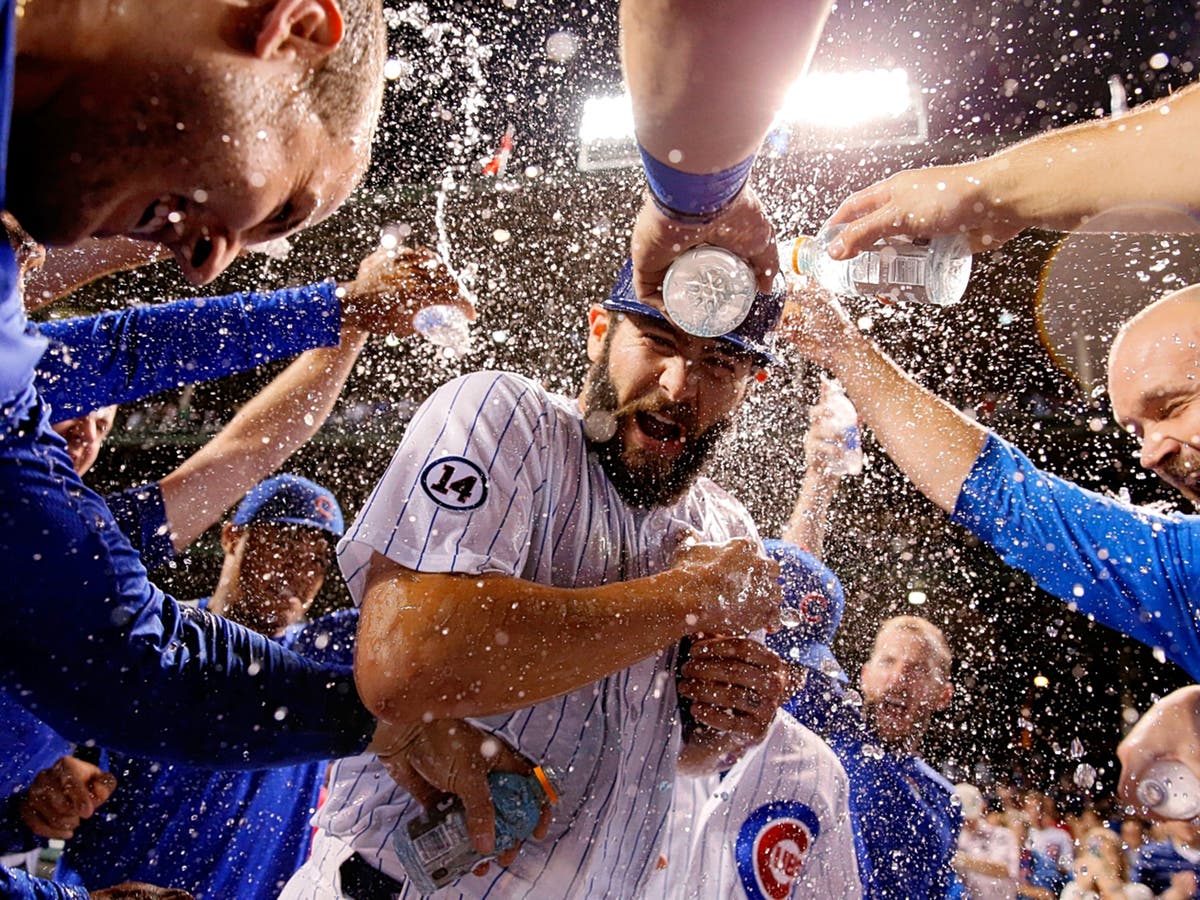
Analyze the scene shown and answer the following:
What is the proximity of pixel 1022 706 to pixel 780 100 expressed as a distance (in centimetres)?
1128

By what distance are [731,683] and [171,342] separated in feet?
6.30

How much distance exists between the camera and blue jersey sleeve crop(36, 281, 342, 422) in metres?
2.22

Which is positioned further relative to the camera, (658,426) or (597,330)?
(597,330)

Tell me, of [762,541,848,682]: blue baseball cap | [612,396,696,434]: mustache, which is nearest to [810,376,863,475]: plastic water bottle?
[762,541,848,682]: blue baseball cap

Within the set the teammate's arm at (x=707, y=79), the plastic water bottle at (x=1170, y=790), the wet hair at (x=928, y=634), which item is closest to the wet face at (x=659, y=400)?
the teammate's arm at (x=707, y=79)

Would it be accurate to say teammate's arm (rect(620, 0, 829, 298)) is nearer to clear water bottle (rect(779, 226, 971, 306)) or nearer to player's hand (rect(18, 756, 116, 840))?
clear water bottle (rect(779, 226, 971, 306))

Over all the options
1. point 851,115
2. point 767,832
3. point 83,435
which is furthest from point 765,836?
point 851,115

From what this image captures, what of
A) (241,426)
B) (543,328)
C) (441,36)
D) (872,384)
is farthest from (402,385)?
(872,384)

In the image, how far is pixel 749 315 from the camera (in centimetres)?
204

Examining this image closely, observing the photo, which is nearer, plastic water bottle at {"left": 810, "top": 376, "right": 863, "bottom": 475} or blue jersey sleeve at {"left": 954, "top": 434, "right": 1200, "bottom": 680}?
blue jersey sleeve at {"left": 954, "top": 434, "right": 1200, "bottom": 680}

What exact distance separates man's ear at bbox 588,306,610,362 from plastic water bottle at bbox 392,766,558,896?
1.14m

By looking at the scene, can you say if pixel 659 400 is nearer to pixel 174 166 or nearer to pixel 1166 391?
pixel 174 166

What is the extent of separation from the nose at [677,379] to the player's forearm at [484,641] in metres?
0.64

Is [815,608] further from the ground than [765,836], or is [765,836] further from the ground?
[815,608]
